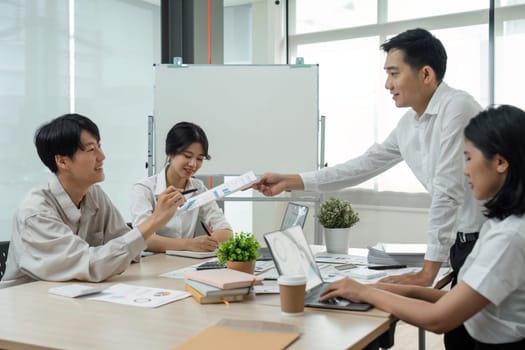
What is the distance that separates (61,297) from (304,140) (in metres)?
2.30

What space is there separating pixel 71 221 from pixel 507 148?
4.93 feet

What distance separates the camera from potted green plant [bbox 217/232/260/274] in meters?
1.87

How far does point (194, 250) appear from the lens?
2436mm

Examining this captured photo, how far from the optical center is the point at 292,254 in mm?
1601

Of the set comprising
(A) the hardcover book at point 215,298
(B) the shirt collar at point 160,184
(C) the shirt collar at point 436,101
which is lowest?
(A) the hardcover book at point 215,298

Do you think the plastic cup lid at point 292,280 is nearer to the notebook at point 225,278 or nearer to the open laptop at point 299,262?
the open laptop at point 299,262

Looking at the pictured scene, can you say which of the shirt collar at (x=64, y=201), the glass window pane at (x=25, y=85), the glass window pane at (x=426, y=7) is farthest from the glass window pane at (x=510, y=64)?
the shirt collar at (x=64, y=201)

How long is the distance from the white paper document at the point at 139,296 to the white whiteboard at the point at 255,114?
1.99 meters

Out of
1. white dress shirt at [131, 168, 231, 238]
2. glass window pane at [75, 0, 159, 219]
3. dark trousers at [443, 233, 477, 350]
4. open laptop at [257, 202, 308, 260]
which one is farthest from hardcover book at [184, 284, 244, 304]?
glass window pane at [75, 0, 159, 219]

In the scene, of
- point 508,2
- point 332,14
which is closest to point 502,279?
point 508,2

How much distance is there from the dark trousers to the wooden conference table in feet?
2.10

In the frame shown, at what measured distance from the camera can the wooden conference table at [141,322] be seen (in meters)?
1.26

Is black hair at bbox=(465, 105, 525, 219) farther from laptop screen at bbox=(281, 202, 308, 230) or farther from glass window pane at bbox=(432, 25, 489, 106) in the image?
glass window pane at bbox=(432, 25, 489, 106)

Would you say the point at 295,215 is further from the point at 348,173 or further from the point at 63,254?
the point at 63,254
